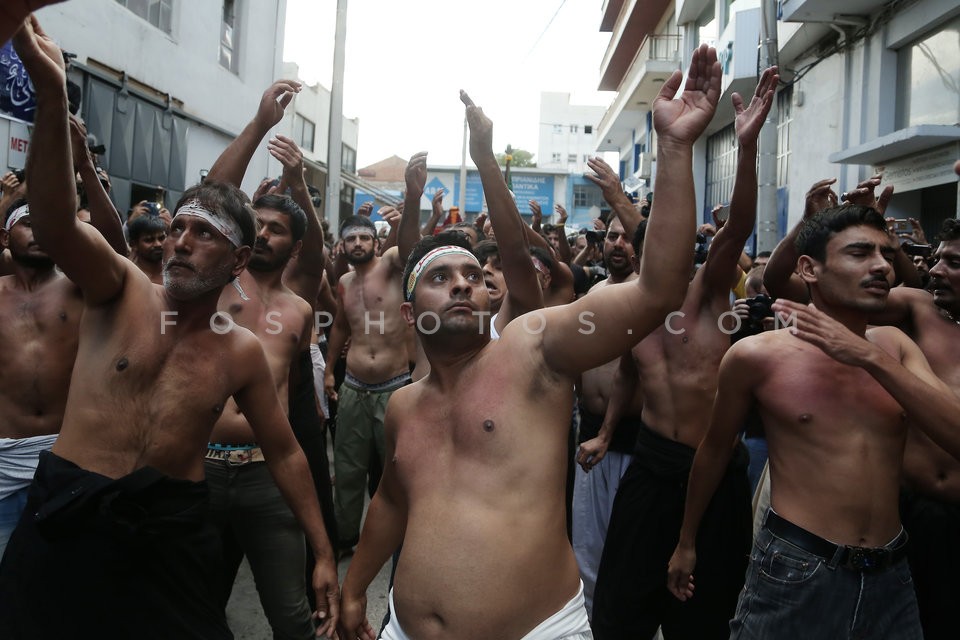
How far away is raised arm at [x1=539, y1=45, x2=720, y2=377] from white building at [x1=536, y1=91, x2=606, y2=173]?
72.2 metres

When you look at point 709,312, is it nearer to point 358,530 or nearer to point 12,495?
point 358,530

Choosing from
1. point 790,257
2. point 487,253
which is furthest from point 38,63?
point 790,257

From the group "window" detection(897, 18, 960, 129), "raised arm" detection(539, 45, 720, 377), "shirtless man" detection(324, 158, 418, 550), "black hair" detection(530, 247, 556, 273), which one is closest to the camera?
"raised arm" detection(539, 45, 720, 377)

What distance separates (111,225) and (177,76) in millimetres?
11382

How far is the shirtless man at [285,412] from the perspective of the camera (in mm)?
3512

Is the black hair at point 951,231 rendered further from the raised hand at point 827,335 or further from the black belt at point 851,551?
the black belt at point 851,551

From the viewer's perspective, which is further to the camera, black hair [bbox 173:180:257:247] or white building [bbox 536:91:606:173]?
white building [bbox 536:91:606:173]

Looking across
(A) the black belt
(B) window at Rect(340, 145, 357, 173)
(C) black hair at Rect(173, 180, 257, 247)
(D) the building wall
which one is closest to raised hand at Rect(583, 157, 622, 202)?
(C) black hair at Rect(173, 180, 257, 247)

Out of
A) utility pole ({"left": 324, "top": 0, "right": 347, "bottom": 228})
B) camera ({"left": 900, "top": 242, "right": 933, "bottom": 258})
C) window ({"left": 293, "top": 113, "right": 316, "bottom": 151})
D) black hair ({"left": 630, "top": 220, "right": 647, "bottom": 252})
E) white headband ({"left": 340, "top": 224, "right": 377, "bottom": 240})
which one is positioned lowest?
black hair ({"left": 630, "top": 220, "right": 647, "bottom": 252})

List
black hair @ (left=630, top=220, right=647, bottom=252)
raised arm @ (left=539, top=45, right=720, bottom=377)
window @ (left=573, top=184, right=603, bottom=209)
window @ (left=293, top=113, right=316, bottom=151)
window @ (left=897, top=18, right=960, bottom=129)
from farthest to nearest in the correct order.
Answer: window @ (left=573, top=184, right=603, bottom=209) → window @ (left=293, top=113, right=316, bottom=151) → window @ (left=897, top=18, right=960, bottom=129) → black hair @ (left=630, top=220, right=647, bottom=252) → raised arm @ (left=539, top=45, right=720, bottom=377)

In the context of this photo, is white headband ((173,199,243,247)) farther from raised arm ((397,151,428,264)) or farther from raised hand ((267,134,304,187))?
raised arm ((397,151,428,264))

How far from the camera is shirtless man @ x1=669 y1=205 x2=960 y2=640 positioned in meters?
2.59

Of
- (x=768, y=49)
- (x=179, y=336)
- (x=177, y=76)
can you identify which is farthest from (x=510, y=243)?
(x=177, y=76)

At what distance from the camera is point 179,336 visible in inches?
108
